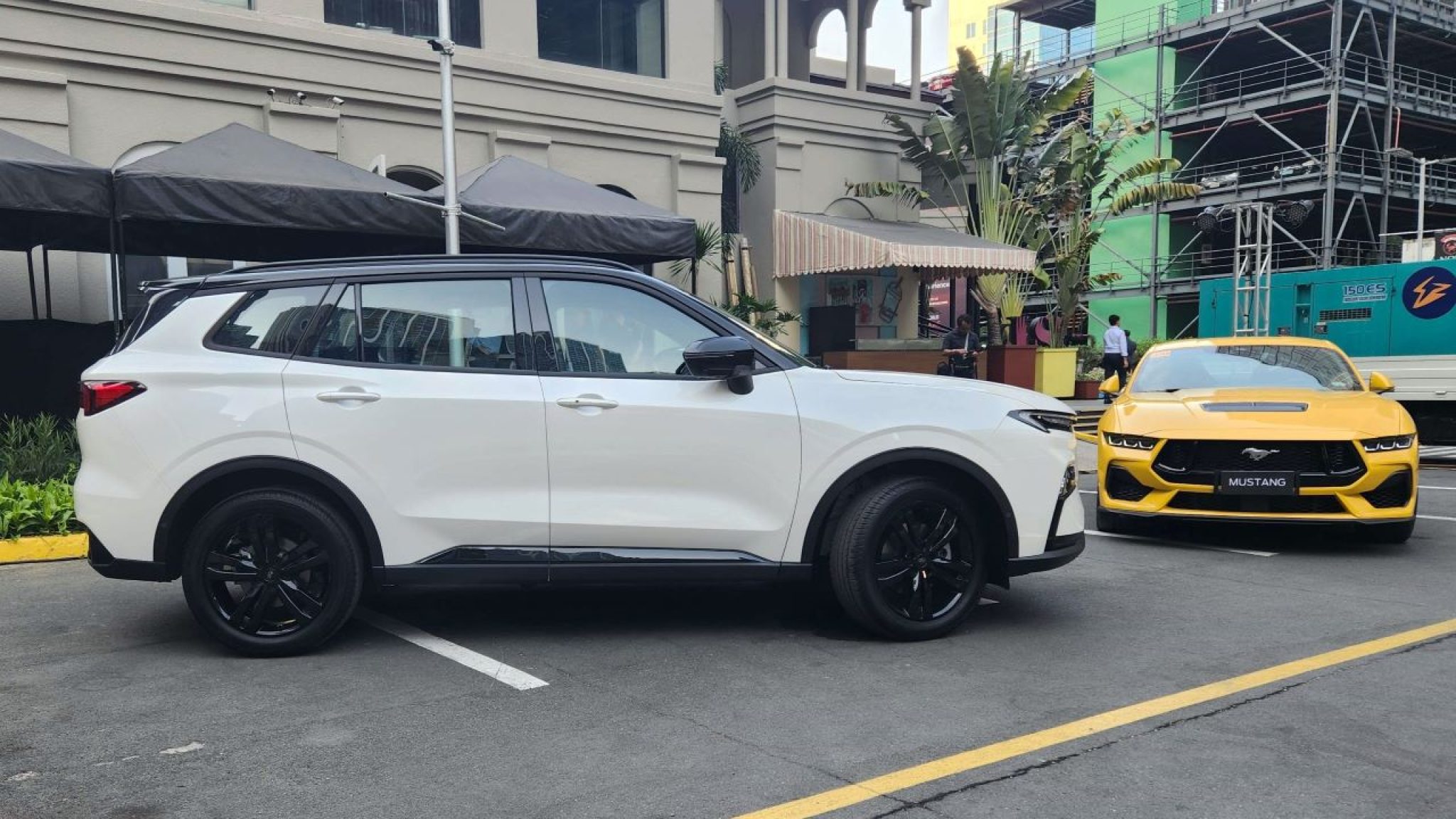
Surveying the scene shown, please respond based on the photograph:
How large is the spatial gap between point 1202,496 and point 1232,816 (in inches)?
174

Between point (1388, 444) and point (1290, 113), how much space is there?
31.6 m

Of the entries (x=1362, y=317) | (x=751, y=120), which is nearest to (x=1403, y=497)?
(x=1362, y=317)

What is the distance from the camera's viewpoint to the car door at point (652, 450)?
4824mm

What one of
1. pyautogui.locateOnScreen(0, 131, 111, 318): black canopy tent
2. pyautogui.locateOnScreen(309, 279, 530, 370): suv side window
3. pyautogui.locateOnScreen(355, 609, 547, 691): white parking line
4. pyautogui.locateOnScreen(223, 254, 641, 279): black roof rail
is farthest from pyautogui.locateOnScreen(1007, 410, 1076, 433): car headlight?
pyautogui.locateOnScreen(0, 131, 111, 318): black canopy tent

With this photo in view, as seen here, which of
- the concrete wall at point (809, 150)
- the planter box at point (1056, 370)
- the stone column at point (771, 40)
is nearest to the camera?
the concrete wall at point (809, 150)

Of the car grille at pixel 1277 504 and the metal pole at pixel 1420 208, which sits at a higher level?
the metal pole at pixel 1420 208

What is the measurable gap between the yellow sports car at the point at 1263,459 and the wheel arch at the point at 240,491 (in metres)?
5.04

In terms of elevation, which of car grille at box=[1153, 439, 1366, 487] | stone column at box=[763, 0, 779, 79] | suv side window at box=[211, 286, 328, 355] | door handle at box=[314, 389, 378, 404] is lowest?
car grille at box=[1153, 439, 1366, 487]

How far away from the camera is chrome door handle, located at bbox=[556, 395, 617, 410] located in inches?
190

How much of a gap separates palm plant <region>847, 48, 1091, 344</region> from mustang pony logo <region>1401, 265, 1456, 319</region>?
6.20m

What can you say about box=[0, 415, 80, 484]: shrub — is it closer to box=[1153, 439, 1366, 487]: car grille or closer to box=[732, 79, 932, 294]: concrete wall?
box=[1153, 439, 1366, 487]: car grille

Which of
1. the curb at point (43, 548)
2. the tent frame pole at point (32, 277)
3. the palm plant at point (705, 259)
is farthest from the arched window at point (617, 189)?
the curb at point (43, 548)

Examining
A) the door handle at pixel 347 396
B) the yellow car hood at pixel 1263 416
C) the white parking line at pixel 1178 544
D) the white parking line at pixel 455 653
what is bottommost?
the white parking line at pixel 1178 544

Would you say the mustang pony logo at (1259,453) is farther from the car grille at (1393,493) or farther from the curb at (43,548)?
the curb at (43,548)
